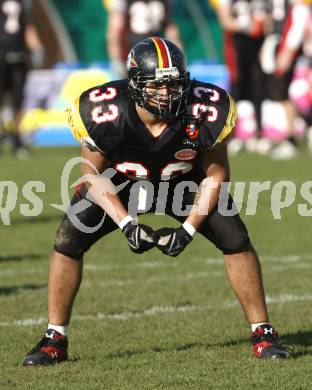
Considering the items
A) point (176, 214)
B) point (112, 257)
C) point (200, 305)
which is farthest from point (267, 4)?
point (176, 214)

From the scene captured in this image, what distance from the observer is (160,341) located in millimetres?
5359

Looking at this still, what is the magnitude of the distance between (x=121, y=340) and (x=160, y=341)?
17cm

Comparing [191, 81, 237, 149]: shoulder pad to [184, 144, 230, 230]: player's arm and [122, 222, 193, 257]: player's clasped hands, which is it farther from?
[122, 222, 193, 257]: player's clasped hands

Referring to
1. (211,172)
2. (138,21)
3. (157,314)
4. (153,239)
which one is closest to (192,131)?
A: (211,172)

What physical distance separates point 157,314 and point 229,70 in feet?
30.4

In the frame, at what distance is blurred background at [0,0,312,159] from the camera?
45.8 feet

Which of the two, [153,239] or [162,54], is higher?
[162,54]

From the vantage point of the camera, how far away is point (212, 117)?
4898 mm

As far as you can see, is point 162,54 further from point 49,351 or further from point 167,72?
point 49,351

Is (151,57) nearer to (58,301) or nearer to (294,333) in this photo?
(58,301)

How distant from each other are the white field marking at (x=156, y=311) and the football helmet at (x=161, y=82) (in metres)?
1.42

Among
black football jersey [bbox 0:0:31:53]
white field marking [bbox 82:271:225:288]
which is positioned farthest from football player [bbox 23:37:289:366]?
black football jersey [bbox 0:0:31:53]

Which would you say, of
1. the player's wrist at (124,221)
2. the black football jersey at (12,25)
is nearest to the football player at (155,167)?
the player's wrist at (124,221)

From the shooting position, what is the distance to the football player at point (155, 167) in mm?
4805
